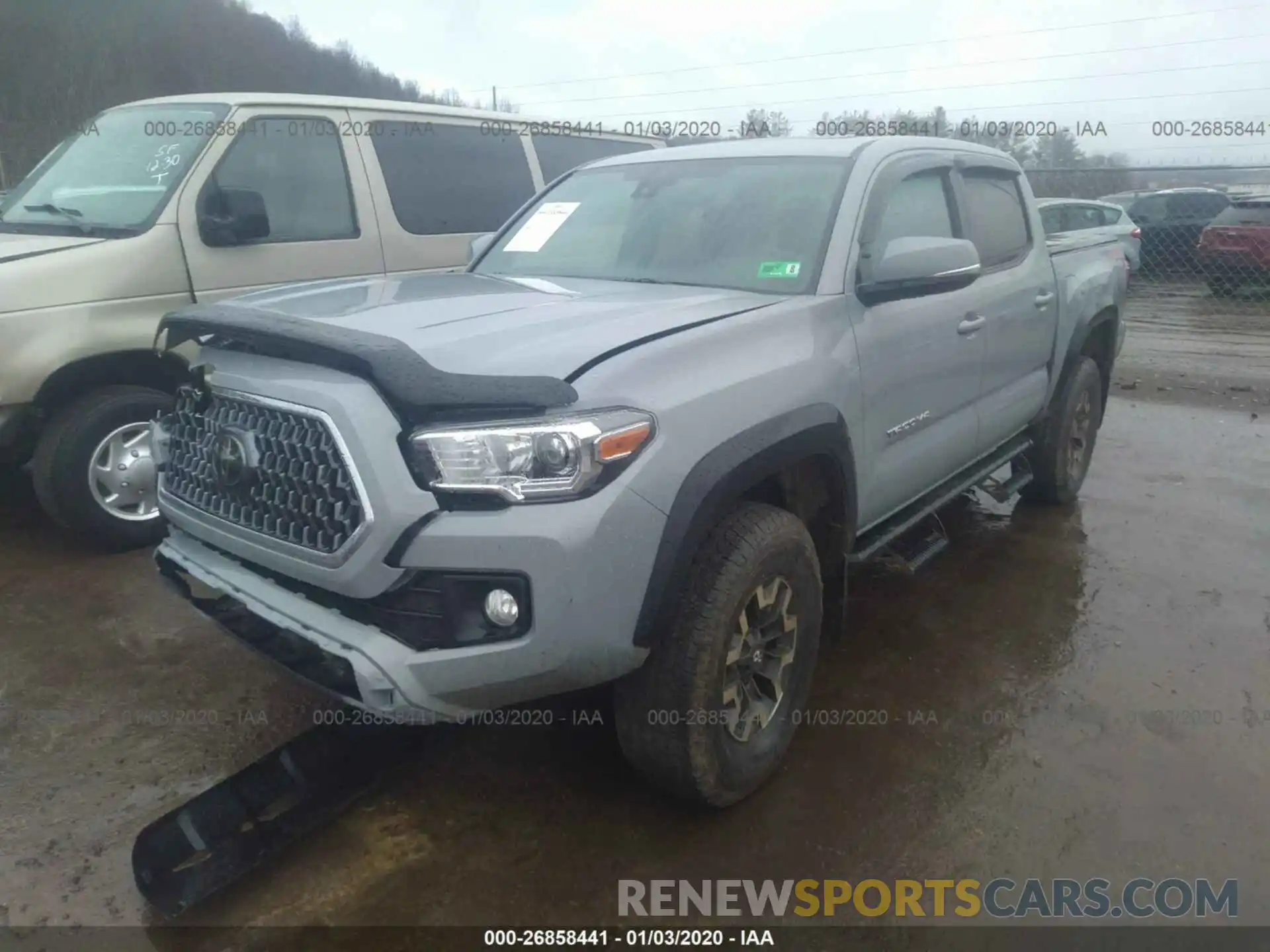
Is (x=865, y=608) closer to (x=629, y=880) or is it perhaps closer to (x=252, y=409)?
(x=629, y=880)

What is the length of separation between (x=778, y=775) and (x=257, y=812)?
153 centimetres

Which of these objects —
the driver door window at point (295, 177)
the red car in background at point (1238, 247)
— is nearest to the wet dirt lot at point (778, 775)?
the driver door window at point (295, 177)

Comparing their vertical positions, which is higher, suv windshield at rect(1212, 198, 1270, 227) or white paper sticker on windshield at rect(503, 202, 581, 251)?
white paper sticker on windshield at rect(503, 202, 581, 251)

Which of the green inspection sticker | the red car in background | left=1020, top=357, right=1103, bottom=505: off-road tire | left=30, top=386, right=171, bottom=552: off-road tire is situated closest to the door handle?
the green inspection sticker

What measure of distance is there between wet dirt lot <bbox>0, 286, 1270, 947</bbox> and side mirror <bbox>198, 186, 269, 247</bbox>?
60.3 inches

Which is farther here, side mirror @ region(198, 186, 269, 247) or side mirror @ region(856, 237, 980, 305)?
side mirror @ region(198, 186, 269, 247)

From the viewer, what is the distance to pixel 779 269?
10.6 ft

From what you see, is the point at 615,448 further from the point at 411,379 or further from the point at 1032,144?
the point at 1032,144

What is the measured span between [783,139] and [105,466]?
3312 millimetres

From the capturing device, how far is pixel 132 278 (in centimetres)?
429

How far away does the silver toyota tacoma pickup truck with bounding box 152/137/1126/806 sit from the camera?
2217 millimetres

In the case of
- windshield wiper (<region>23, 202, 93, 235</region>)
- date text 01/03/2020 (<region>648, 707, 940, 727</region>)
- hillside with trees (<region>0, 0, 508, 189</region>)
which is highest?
hillside with trees (<region>0, 0, 508, 189</region>)

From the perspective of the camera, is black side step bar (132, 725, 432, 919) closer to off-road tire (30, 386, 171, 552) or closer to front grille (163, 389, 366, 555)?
front grille (163, 389, 366, 555)

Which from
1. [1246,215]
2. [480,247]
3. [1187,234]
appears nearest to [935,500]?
[480,247]
